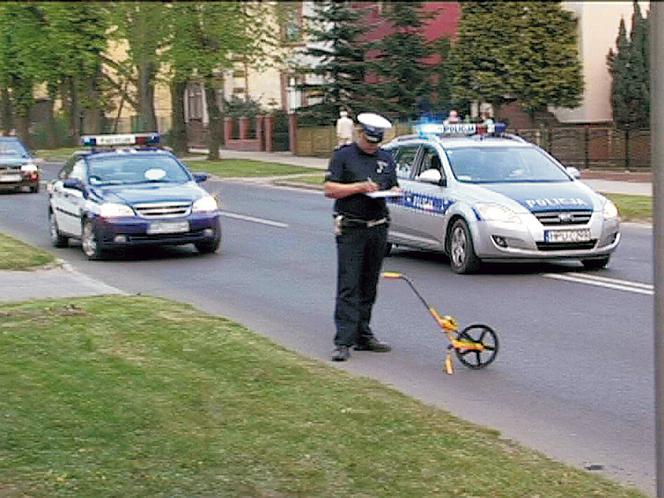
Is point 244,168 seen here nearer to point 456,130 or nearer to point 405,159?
point 456,130

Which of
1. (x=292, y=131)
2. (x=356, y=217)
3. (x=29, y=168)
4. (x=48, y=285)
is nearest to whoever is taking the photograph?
(x=356, y=217)

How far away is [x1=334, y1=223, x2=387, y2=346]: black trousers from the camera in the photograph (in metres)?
9.78

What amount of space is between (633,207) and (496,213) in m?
10.2

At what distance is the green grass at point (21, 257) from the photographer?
50.7ft

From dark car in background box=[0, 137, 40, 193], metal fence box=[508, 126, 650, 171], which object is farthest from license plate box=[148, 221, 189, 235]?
metal fence box=[508, 126, 650, 171]

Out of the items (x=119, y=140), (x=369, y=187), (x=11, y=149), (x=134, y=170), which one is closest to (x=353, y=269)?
(x=369, y=187)

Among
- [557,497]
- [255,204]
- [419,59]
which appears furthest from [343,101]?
[557,497]

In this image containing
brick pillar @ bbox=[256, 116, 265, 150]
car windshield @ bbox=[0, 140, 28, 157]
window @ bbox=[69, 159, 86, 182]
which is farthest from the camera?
brick pillar @ bbox=[256, 116, 265, 150]

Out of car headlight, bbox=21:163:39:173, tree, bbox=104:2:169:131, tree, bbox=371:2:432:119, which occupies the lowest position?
car headlight, bbox=21:163:39:173

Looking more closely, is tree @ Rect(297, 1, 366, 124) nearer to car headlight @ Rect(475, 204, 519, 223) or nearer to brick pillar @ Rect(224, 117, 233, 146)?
brick pillar @ Rect(224, 117, 233, 146)

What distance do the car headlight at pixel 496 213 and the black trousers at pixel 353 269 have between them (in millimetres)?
5141

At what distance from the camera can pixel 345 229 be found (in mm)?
9805

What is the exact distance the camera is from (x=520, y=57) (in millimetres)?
39469

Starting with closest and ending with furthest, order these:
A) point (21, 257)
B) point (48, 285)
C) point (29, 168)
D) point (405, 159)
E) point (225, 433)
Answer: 1. point (225, 433)
2. point (48, 285)
3. point (21, 257)
4. point (405, 159)
5. point (29, 168)
